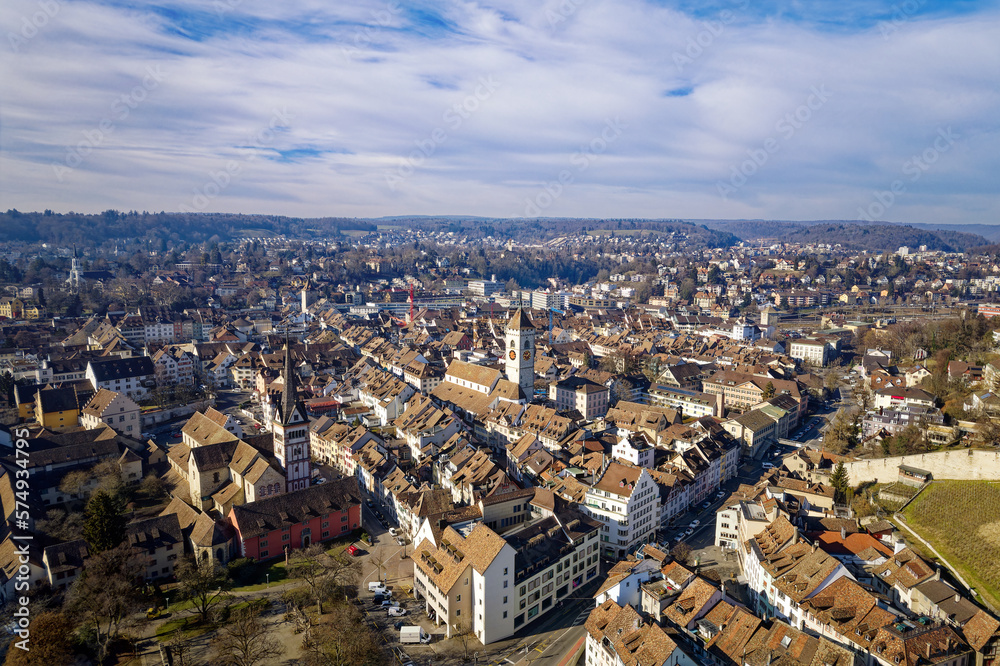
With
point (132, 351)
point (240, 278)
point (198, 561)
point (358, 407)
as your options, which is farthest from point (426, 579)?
point (240, 278)

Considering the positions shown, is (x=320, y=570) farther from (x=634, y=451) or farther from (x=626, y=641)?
(x=634, y=451)

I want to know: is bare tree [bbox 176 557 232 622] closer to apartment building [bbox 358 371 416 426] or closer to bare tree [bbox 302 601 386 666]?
bare tree [bbox 302 601 386 666]

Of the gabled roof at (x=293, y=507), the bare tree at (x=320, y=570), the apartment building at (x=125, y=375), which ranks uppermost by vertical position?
the apartment building at (x=125, y=375)

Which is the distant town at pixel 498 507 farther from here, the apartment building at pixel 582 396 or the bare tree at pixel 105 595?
the apartment building at pixel 582 396

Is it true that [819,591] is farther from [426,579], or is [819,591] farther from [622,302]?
[622,302]

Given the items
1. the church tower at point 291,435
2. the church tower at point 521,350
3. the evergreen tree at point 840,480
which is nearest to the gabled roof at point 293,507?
the church tower at point 291,435

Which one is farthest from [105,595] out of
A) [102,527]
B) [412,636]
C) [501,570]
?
[501,570]
